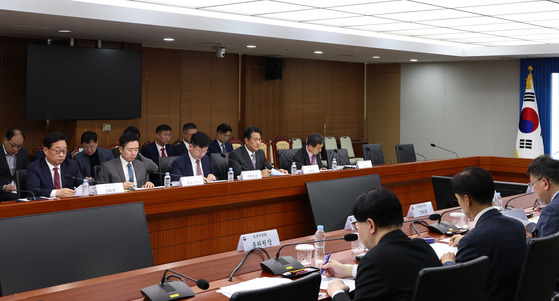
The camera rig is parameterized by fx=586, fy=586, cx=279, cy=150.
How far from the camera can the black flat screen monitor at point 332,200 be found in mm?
5250

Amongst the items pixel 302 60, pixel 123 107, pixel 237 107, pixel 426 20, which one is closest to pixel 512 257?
pixel 426 20

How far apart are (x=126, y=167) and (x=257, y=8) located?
7.94 feet

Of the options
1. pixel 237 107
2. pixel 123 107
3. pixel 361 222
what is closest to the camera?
pixel 361 222

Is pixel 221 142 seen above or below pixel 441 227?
above

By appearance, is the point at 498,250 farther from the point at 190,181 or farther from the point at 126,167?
the point at 126,167

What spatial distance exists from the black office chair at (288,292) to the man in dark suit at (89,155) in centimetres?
479

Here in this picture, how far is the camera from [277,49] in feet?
30.3

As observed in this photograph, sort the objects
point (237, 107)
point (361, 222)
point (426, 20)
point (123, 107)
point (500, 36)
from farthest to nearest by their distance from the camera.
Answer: point (237, 107) → point (500, 36) → point (123, 107) → point (426, 20) → point (361, 222)

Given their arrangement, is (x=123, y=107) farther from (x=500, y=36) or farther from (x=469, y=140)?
(x=469, y=140)

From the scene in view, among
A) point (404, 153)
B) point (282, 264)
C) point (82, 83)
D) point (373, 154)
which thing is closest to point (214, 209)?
point (282, 264)

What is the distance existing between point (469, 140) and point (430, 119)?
0.94m

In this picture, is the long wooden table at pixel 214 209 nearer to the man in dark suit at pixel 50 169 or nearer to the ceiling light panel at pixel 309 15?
the man in dark suit at pixel 50 169

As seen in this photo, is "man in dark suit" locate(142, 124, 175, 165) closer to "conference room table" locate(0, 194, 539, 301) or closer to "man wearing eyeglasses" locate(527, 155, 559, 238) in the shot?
"conference room table" locate(0, 194, 539, 301)

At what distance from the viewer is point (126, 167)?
5289mm
